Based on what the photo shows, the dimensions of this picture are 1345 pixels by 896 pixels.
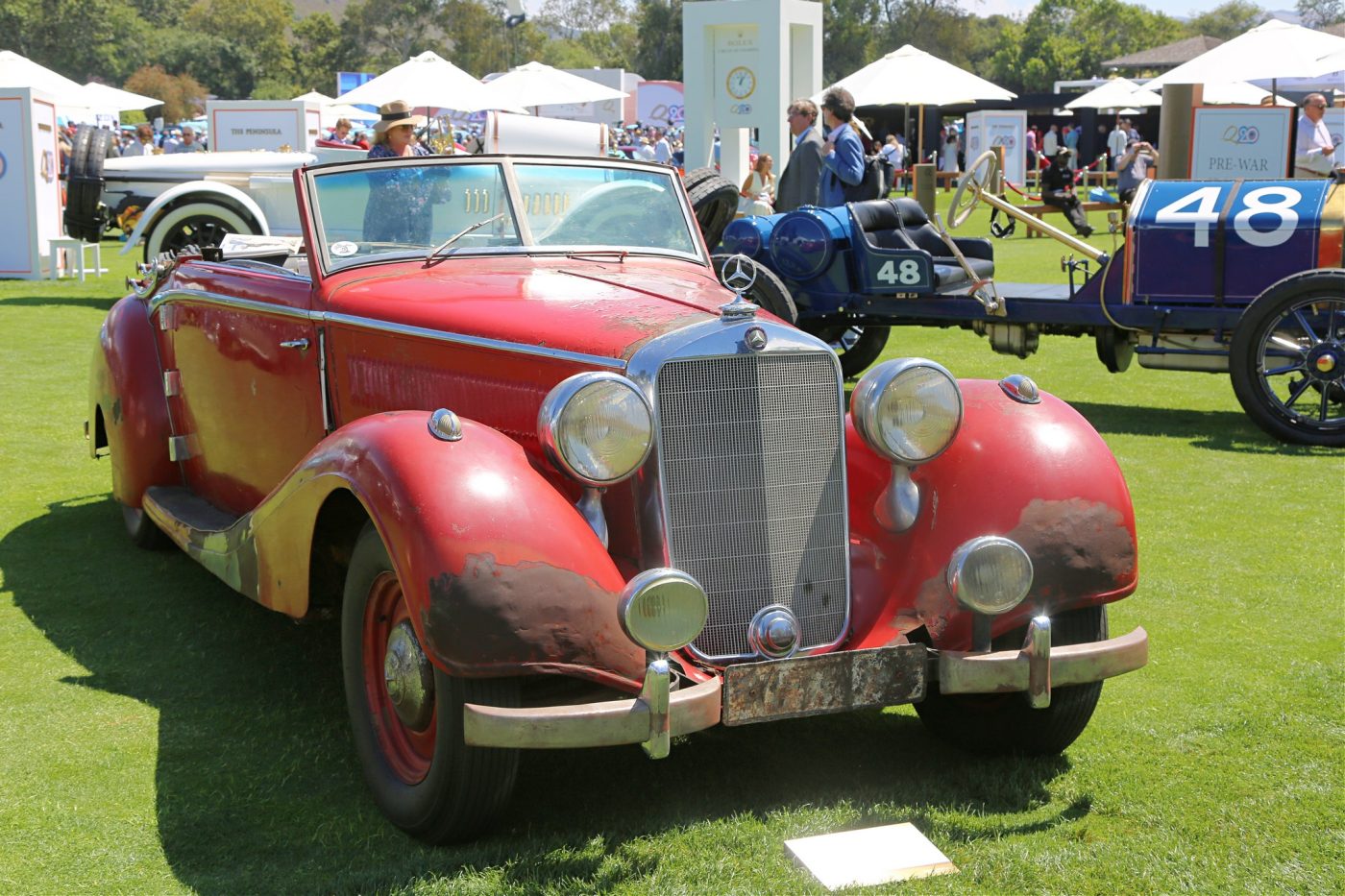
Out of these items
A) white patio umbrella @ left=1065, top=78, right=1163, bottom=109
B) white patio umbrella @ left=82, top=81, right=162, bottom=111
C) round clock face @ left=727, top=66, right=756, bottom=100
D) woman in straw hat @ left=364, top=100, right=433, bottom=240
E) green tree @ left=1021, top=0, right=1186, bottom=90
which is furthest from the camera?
green tree @ left=1021, top=0, right=1186, bottom=90

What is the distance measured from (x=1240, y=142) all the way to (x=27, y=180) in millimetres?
14667

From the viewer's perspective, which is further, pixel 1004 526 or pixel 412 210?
pixel 412 210

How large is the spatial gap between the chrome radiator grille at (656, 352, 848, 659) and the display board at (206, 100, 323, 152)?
1853 centimetres

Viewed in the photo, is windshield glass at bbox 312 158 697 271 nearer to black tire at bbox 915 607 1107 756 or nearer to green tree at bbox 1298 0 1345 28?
black tire at bbox 915 607 1107 756

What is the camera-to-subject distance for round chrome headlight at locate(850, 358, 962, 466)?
3.48m

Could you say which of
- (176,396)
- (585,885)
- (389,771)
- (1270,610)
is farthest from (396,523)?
(1270,610)

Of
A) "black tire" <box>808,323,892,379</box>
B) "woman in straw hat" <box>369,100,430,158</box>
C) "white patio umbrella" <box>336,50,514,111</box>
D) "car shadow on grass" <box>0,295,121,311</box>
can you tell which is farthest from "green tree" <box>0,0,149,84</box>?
"woman in straw hat" <box>369,100,430,158</box>

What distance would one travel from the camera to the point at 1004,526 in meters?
3.52

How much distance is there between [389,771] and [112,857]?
65cm

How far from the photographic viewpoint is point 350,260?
14.9ft

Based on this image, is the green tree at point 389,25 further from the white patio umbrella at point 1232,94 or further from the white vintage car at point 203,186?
the white vintage car at point 203,186

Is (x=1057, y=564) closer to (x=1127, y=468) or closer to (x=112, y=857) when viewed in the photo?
(x=112, y=857)

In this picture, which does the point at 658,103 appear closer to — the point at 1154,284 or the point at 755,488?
the point at 1154,284

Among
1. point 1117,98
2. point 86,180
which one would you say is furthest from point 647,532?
point 1117,98
